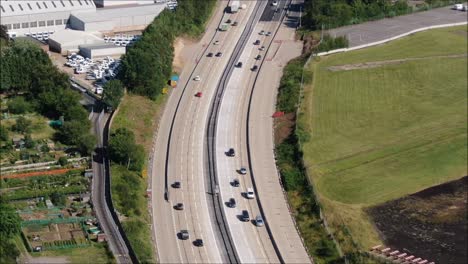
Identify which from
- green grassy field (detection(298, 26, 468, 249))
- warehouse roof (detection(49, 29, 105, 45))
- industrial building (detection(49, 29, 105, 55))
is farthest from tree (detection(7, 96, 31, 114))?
green grassy field (detection(298, 26, 468, 249))

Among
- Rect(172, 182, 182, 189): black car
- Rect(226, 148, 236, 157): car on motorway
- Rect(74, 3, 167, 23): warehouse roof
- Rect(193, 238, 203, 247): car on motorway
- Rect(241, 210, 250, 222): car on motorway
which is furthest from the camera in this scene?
Rect(74, 3, 167, 23): warehouse roof

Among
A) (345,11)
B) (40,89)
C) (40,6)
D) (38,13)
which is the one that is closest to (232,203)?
(40,89)

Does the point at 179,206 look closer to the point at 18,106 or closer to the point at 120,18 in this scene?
A: the point at 18,106

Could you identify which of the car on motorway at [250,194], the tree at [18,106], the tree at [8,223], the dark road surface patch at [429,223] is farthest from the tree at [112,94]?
the dark road surface patch at [429,223]

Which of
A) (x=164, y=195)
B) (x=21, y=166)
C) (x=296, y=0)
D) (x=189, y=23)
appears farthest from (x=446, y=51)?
(x=21, y=166)

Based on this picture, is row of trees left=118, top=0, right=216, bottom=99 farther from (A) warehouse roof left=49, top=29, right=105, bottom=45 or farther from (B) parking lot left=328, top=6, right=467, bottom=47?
(B) parking lot left=328, top=6, right=467, bottom=47

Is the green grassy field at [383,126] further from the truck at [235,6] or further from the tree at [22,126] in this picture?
the tree at [22,126]
